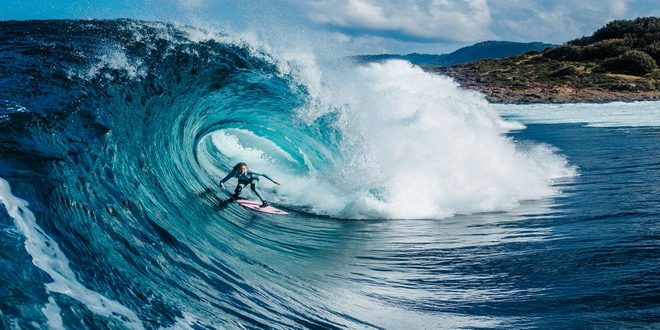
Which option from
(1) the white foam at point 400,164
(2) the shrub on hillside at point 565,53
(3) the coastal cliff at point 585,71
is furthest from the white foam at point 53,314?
(2) the shrub on hillside at point 565,53

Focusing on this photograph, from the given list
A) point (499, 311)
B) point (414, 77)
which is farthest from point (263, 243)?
point (414, 77)

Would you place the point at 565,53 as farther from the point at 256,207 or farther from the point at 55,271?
the point at 55,271

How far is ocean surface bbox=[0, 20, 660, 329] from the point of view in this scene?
5.26 meters

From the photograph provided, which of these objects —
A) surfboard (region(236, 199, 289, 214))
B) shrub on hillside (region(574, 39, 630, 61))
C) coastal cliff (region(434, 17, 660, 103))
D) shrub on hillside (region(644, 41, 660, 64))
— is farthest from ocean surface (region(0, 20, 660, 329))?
shrub on hillside (region(574, 39, 630, 61))

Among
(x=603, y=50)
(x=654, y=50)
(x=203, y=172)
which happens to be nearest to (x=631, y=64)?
(x=654, y=50)

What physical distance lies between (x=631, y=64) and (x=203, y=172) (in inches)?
2273

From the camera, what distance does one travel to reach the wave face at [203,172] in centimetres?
506

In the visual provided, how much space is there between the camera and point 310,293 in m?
6.74

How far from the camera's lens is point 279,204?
1280 cm

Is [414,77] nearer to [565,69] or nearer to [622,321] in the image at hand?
[622,321]

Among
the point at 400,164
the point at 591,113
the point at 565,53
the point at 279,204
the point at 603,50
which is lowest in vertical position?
the point at 279,204

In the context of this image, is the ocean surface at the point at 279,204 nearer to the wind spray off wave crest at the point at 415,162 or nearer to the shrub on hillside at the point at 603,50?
the wind spray off wave crest at the point at 415,162

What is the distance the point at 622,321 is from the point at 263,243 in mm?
5480

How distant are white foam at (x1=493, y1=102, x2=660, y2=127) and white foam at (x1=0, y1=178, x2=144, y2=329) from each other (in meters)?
30.6
